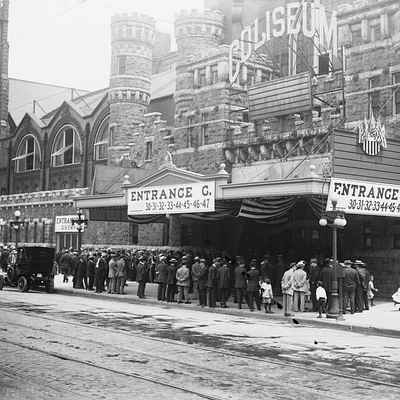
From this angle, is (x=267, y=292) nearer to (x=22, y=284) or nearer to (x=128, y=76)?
(x=22, y=284)

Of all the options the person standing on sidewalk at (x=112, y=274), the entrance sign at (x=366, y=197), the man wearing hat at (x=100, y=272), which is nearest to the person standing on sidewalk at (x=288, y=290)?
the entrance sign at (x=366, y=197)

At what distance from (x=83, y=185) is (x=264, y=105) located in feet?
76.0

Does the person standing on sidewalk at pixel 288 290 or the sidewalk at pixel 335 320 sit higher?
the person standing on sidewalk at pixel 288 290

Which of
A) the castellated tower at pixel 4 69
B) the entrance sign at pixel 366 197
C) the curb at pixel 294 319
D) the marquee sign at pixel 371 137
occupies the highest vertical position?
the castellated tower at pixel 4 69

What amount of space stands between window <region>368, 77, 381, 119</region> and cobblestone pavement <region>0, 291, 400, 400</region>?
11438 mm

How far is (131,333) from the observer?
47.9ft

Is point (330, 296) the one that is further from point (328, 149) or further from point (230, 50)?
point (230, 50)

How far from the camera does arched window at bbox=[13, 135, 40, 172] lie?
56031mm

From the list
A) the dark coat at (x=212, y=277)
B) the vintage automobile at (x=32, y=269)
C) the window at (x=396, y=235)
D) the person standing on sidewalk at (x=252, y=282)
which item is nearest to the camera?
the person standing on sidewalk at (x=252, y=282)

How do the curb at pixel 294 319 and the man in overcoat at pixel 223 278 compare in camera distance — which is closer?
the curb at pixel 294 319

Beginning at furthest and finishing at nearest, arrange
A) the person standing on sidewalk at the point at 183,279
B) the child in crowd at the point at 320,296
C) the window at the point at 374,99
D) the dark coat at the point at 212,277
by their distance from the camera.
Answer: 1. the window at the point at 374,99
2. the person standing on sidewalk at the point at 183,279
3. the dark coat at the point at 212,277
4. the child in crowd at the point at 320,296

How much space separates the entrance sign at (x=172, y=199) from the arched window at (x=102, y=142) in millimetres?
21333

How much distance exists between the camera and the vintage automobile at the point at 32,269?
2623 centimetres

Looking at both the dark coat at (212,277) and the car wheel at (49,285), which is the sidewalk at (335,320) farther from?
the car wheel at (49,285)
